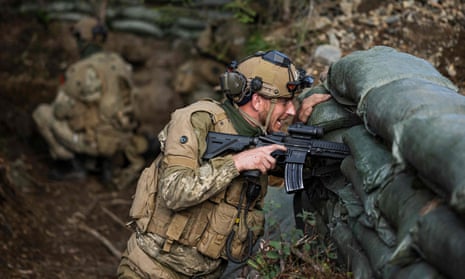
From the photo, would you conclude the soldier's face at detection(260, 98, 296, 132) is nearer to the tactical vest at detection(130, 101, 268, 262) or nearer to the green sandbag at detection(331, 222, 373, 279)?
the tactical vest at detection(130, 101, 268, 262)

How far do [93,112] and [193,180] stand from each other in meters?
5.85

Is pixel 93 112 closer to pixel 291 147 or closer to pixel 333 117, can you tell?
pixel 333 117

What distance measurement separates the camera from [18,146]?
1034 centimetres

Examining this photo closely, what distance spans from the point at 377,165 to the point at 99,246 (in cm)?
480

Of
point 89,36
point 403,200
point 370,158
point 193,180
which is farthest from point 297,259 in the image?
point 89,36

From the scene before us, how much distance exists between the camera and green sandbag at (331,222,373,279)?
10.9 ft

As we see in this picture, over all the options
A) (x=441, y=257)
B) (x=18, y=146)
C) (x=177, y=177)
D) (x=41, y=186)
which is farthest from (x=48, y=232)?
(x=441, y=257)

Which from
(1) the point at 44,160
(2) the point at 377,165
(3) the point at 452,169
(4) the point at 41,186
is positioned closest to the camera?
(3) the point at 452,169

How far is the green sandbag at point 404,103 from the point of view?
296cm

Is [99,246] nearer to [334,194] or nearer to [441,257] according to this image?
[334,194]

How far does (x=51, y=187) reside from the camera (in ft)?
30.2

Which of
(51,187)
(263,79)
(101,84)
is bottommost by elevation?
(51,187)

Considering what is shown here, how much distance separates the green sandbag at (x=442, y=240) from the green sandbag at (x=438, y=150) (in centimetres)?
8

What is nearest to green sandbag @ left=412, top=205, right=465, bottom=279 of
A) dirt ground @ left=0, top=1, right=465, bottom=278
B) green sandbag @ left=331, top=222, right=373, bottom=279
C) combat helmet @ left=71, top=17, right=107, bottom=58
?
green sandbag @ left=331, top=222, right=373, bottom=279
